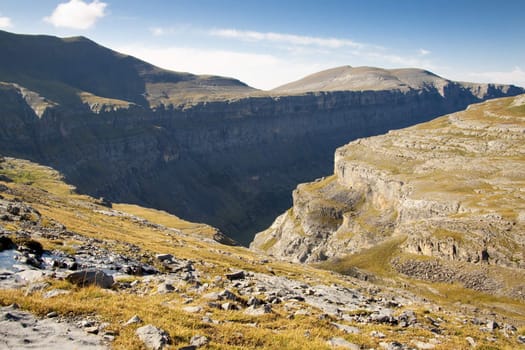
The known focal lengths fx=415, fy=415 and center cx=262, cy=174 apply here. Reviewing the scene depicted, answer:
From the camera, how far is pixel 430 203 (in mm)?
98625

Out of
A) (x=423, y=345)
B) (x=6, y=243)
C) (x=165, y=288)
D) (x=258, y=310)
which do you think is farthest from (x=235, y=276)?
(x=423, y=345)

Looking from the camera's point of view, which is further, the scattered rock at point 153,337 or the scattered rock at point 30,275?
the scattered rock at point 30,275

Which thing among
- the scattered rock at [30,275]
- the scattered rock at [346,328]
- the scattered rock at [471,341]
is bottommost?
the scattered rock at [471,341]

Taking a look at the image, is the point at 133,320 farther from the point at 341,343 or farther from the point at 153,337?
the point at 341,343

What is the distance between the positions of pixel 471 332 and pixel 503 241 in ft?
187

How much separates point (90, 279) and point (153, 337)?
10.2 metres

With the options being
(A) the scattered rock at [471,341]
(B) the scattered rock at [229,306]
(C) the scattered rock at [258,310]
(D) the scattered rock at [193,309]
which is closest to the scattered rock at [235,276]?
(B) the scattered rock at [229,306]

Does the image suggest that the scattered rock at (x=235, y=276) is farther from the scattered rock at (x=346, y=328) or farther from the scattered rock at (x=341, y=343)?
the scattered rock at (x=341, y=343)

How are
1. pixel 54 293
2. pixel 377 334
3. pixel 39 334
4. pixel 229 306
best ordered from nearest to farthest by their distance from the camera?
pixel 39 334 < pixel 54 293 < pixel 377 334 < pixel 229 306

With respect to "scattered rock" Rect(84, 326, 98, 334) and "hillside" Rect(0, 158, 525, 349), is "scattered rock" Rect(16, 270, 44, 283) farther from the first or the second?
"scattered rock" Rect(84, 326, 98, 334)

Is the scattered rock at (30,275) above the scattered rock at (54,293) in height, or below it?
below

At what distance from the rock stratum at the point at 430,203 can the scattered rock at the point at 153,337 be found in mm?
70989

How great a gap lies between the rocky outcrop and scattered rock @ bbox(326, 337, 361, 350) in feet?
213

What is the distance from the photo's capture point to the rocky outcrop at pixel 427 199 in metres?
81.0
